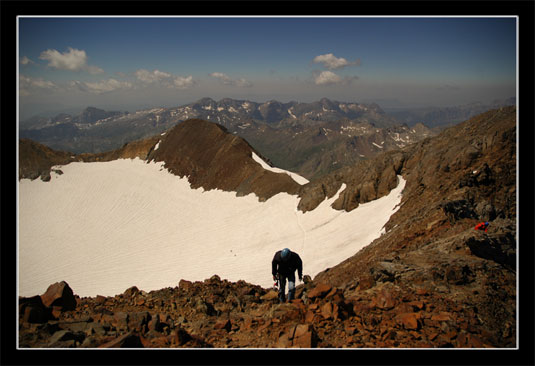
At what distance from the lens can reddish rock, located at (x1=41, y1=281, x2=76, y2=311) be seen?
8812 millimetres

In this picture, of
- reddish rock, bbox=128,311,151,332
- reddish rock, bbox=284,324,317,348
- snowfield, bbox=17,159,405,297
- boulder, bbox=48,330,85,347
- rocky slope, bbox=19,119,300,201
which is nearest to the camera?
boulder, bbox=48,330,85,347

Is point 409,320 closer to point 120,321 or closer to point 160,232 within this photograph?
point 120,321

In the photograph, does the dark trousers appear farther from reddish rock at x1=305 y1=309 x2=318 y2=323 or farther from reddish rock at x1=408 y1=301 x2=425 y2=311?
reddish rock at x1=408 y1=301 x2=425 y2=311

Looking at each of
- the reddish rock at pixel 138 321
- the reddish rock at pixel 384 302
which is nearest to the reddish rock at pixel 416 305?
the reddish rock at pixel 384 302

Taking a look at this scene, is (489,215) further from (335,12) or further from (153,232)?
(153,232)

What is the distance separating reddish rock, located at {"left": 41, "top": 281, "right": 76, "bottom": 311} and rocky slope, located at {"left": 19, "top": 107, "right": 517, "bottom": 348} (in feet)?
0.10

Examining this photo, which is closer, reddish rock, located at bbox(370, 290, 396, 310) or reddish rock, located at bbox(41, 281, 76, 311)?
reddish rock, located at bbox(370, 290, 396, 310)

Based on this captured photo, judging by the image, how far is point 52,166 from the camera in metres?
64.9

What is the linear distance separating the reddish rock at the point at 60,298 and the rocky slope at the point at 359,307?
0.10 feet

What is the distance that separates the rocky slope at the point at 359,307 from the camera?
6.35 metres

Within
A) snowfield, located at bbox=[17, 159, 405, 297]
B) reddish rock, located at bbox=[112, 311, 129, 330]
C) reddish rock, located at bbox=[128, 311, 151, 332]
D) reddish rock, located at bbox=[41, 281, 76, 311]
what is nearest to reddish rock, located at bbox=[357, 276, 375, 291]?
Answer: reddish rock, located at bbox=[128, 311, 151, 332]

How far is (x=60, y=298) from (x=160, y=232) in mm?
34917

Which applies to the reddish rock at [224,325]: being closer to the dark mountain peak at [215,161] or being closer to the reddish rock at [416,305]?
the reddish rock at [416,305]

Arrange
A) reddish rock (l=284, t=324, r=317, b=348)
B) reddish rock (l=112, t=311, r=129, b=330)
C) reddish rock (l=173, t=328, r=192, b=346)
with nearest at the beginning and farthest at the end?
reddish rock (l=284, t=324, r=317, b=348), reddish rock (l=173, t=328, r=192, b=346), reddish rock (l=112, t=311, r=129, b=330)
